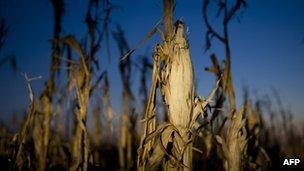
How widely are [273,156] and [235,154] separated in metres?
7.03

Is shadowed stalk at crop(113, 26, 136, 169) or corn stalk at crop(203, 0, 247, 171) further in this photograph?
shadowed stalk at crop(113, 26, 136, 169)

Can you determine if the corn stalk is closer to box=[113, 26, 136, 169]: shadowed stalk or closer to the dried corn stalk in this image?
the dried corn stalk

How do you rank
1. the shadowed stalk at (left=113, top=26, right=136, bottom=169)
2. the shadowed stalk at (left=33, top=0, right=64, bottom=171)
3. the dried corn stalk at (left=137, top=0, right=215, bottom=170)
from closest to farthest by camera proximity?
the dried corn stalk at (left=137, top=0, right=215, bottom=170)
the shadowed stalk at (left=33, top=0, right=64, bottom=171)
the shadowed stalk at (left=113, top=26, right=136, bottom=169)

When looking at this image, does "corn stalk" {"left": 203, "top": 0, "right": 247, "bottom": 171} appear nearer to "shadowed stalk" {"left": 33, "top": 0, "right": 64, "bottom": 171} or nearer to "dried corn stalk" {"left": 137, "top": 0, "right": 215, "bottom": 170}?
"dried corn stalk" {"left": 137, "top": 0, "right": 215, "bottom": 170}

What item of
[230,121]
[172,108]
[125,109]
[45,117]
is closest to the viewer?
[172,108]

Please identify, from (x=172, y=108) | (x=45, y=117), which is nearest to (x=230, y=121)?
(x=172, y=108)

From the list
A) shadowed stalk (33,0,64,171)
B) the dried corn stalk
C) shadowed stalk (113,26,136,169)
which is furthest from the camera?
shadowed stalk (113,26,136,169)

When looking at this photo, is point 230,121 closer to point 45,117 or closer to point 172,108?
point 172,108

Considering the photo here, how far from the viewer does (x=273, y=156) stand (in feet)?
32.8

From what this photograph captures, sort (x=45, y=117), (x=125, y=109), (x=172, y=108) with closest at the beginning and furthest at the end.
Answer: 1. (x=172, y=108)
2. (x=45, y=117)
3. (x=125, y=109)

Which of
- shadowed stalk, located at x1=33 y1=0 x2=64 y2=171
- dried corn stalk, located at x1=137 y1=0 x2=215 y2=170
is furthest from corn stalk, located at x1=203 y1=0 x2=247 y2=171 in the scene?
shadowed stalk, located at x1=33 y1=0 x2=64 y2=171

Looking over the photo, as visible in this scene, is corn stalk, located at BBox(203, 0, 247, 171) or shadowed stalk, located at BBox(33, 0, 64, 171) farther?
shadowed stalk, located at BBox(33, 0, 64, 171)

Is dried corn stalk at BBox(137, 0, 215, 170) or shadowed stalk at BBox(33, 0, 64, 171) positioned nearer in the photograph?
dried corn stalk at BBox(137, 0, 215, 170)

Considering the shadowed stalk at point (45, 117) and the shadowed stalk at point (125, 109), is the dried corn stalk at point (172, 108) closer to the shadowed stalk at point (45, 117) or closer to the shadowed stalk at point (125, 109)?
the shadowed stalk at point (45, 117)
